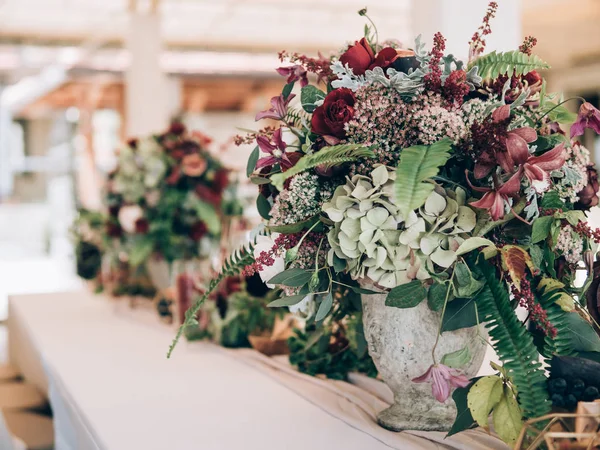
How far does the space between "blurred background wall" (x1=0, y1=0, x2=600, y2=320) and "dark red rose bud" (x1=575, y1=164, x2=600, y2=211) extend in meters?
3.35

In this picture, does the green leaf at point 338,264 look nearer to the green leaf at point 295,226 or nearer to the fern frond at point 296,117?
the green leaf at point 295,226

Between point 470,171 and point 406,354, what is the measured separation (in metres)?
0.28

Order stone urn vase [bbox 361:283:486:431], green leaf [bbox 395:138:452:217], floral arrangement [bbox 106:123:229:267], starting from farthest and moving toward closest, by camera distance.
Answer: floral arrangement [bbox 106:123:229:267] → stone urn vase [bbox 361:283:486:431] → green leaf [bbox 395:138:452:217]

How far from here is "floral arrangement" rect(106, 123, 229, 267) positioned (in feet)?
7.18

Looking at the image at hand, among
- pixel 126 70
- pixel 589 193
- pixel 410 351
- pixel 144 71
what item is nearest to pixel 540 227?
pixel 589 193

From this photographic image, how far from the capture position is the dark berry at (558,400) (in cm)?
82

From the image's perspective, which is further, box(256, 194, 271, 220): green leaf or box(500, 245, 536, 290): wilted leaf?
box(256, 194, 271, 220): green leaf

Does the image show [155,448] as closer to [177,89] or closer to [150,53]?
[150,53]

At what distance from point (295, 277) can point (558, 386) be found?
37 cm

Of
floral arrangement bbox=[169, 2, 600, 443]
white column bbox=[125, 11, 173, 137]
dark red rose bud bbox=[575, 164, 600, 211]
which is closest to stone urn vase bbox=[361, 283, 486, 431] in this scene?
floral arrangement bbox=[169, 2, 600, 443]

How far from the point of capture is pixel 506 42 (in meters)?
1.56

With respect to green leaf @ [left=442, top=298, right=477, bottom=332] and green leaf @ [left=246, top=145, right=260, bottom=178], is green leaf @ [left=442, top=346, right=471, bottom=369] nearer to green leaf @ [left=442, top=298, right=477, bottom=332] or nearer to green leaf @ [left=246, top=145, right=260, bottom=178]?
green leaf @ [left=442, top=298, right=477, bottom=332]

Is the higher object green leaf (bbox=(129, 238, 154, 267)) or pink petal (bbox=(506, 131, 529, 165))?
pink petal (bbox=(506, 131, 529, 165))

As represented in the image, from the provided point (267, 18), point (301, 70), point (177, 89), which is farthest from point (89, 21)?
point (301, 70)
